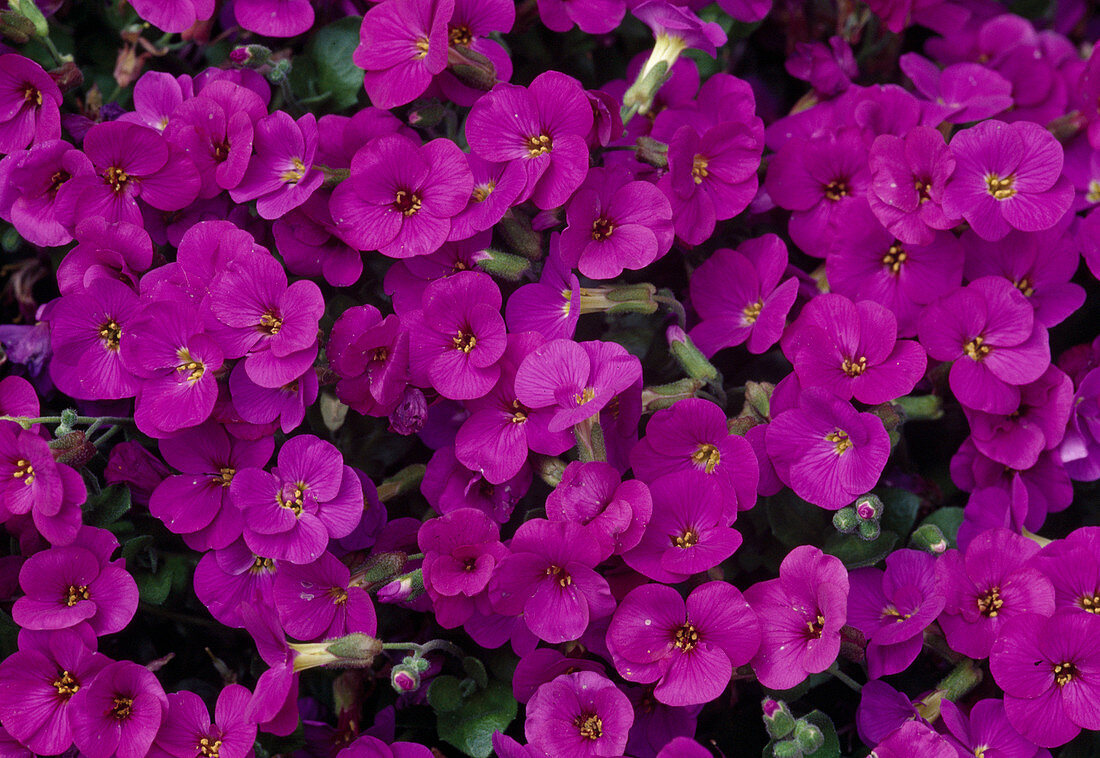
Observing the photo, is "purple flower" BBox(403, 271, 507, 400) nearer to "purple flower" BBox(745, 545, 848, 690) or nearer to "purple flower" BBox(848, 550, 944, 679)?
"purple flower" BBox(745, 545, 848, 690)

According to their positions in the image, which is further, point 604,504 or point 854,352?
point 854,352

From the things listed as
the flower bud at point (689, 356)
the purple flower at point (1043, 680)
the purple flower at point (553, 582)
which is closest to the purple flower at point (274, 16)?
Result: the flower bud at point (689, 356)

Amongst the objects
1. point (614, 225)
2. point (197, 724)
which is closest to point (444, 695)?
point (197, 724)

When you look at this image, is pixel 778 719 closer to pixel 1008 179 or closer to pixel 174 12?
pixel 1008 179

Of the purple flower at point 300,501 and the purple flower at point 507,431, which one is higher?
the purple flower at point 507,431

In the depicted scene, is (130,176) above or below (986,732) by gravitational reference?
above

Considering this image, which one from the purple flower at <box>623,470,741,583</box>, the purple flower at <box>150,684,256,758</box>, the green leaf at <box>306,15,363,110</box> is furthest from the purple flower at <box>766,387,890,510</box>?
the green leaf at <box>306,15,363,110</box>

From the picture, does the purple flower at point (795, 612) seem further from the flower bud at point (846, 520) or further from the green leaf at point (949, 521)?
the green leaf at point (949, 521)
